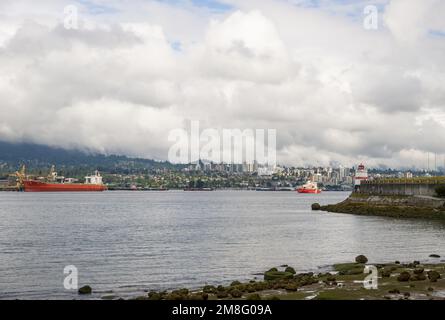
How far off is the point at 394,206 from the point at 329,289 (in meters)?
90.2

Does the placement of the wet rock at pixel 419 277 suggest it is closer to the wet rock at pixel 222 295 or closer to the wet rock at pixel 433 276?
the wet rock at pixel 433 276

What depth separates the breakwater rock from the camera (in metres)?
106

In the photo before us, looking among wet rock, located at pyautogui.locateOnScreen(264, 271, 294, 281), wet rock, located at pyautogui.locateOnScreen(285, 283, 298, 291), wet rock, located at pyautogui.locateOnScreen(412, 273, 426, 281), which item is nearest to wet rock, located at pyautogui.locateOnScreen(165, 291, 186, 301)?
wet rock, located at pyautogui.locateOnScreen(285, 283, 298, 291)

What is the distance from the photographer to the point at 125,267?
5128 centimetres

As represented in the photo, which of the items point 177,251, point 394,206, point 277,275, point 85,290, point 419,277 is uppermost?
point 394,206

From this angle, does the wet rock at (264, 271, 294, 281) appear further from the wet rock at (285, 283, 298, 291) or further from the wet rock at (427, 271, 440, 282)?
the wet rock at (427, 271, 440, 282)

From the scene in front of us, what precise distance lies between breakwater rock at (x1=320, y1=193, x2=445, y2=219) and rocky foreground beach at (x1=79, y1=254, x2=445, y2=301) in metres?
65.7

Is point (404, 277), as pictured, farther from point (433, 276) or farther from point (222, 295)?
point (222, 295)

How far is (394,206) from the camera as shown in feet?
397

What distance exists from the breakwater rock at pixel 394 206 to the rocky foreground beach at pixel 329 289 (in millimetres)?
65676

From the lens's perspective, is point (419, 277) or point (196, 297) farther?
point (419, 277)

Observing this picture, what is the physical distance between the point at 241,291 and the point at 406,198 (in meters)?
94.5

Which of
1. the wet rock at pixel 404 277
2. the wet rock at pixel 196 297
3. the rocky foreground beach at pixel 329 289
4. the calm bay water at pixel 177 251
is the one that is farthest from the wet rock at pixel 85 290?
the wet rock at pixel 404 277

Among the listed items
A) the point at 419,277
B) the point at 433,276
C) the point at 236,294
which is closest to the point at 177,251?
the point at 236,294
